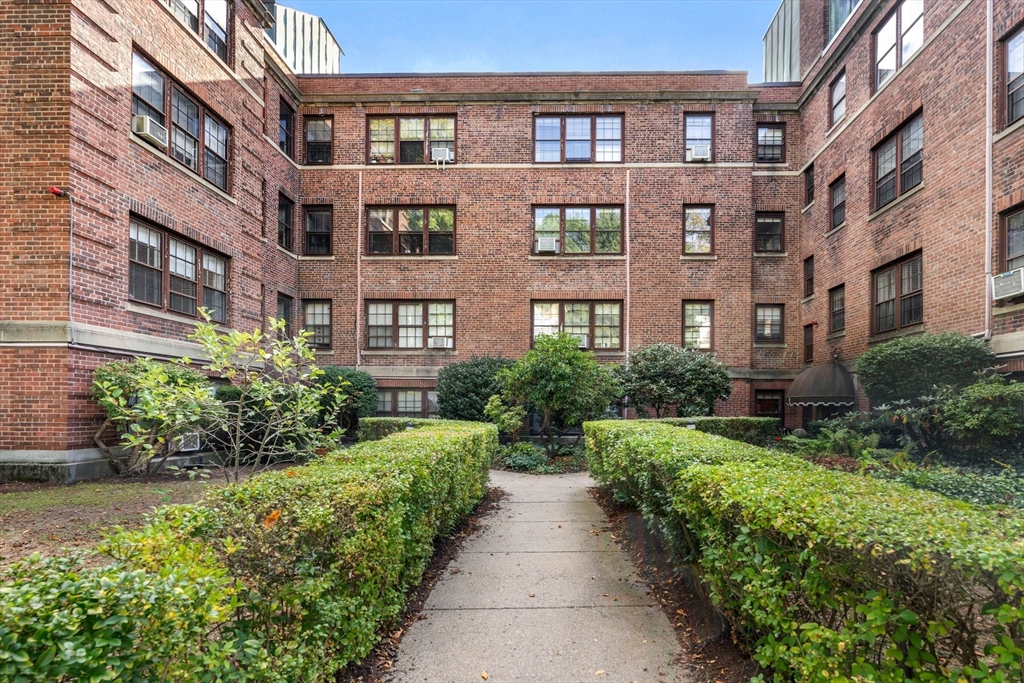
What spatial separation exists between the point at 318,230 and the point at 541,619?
18.9 meters

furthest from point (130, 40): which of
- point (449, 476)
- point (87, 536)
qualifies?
point (449, 476)

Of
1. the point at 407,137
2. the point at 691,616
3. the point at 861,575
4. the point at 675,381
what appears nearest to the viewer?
the point at 861,575

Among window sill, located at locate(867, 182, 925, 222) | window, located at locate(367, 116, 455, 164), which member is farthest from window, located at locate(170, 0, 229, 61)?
window sill, located at locate(867, 182, 925, 222)

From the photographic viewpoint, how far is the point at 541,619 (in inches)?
191

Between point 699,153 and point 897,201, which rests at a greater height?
point 699,153

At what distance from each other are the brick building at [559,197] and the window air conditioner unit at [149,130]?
0.14 feet

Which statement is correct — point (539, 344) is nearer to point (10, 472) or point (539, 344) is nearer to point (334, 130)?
point (10, 472)

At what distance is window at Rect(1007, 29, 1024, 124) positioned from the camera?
36.0ft

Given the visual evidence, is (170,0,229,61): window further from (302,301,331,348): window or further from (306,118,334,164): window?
(302,301,331,348): window

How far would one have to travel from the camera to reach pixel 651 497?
19.0ft

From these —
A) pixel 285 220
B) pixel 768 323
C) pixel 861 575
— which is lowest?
pixel 861 575

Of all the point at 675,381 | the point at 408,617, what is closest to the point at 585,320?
the point at 675,381

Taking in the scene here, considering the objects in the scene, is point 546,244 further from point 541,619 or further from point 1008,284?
point 541,619

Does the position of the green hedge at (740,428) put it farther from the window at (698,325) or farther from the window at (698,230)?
the window at (698,230)
